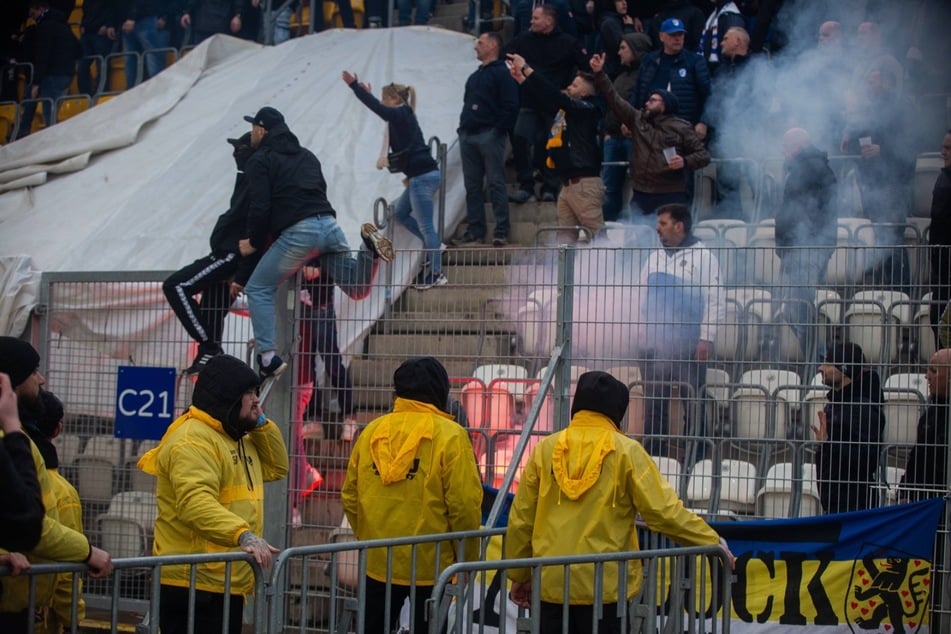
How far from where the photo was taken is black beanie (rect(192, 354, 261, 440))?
20.6 ft

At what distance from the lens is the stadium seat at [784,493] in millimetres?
7824

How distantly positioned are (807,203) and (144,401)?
5.40 m

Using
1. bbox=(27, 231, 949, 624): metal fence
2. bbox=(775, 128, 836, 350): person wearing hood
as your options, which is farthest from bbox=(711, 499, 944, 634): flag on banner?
bbox=(775, 128, 836, 350): person wearing hood

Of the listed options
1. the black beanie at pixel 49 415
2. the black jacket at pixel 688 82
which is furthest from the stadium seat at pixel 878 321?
the black jacket at pixel 688 82

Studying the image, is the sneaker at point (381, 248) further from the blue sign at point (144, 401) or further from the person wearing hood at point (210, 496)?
the person wearing hood at point (210, 496)

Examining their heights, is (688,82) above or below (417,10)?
below

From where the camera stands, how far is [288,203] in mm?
8992

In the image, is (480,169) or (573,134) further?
(480,169)

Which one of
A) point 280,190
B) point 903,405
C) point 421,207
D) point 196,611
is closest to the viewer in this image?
point 196,611

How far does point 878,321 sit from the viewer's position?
7988 mm

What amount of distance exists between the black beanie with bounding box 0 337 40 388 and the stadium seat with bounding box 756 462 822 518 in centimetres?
432

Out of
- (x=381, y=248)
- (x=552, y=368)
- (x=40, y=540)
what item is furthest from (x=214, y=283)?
(x=40, y=540)

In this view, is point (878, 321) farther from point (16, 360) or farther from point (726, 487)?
point (16, 360)

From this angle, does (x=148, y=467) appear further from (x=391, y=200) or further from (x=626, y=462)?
(x=391, y=200)
